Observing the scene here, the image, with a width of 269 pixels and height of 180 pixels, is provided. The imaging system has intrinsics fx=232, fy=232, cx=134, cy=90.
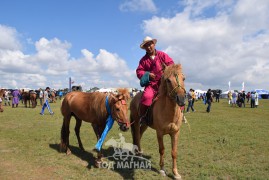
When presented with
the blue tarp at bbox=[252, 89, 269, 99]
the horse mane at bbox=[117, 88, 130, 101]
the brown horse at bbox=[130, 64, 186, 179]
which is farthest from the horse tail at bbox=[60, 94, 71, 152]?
the blue tarp at bbox=[252, 89, 269, 99]

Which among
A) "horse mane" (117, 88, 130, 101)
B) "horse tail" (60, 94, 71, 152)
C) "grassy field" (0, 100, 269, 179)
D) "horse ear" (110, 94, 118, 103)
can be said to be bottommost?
"grassy field" (0, 100, 269, 179)

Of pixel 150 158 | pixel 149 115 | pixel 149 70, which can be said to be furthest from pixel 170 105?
pixel 150 158

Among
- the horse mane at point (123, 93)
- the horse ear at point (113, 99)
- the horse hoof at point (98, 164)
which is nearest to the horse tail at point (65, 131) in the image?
the horse hoof at point (98, 164)

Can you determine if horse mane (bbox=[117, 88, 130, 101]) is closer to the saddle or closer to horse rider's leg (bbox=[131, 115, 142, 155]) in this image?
the saddle

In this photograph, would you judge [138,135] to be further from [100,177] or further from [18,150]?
[18,150]

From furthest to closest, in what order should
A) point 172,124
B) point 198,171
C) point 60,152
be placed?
point 60,152
point 198,171
point 172,124

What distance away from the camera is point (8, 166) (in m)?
5.78

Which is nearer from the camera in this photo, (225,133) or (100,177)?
(100,177)

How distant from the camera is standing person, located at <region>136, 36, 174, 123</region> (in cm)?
549

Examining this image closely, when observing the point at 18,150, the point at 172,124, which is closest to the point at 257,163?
the point at 172,124

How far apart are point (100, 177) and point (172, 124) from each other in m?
1.94

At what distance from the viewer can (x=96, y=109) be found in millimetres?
5855

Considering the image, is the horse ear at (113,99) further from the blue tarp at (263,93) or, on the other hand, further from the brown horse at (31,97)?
the blue tarp at (263,93)

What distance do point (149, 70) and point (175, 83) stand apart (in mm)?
1664
